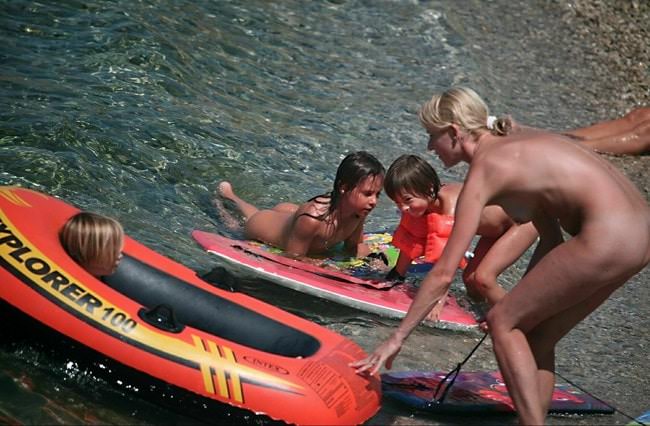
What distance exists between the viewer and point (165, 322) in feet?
→ 15.0

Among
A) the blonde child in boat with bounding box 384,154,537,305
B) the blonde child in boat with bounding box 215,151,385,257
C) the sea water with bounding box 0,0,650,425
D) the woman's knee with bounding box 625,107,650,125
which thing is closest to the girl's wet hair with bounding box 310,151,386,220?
the blonde child in boat with bounding box 215,151,385,257

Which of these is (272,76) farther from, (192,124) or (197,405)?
(197,405)

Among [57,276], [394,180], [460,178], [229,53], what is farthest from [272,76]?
[57,276]

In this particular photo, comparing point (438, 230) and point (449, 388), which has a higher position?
point (438, 230)

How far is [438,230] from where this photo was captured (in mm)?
6379

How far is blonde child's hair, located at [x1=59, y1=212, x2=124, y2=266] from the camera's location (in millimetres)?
4848

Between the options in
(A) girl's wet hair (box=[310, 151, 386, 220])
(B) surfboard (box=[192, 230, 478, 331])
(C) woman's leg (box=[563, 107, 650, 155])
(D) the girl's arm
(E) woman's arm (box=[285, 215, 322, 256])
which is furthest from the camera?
(C) woman's leg (box=[563, 107, 650, 155])

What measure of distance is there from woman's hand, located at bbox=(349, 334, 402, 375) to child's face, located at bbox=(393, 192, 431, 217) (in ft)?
6.03

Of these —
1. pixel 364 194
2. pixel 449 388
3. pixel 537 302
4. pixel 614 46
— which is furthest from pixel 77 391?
pixel 614 46

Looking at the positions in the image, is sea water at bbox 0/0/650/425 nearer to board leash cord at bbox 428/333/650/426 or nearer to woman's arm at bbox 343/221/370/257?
board leash cord at bbox 428/333/650/426

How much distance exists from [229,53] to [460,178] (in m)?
3.00

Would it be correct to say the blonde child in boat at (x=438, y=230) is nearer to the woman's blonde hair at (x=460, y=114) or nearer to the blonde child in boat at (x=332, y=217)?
the blonde child in boat at (x=332, y=217)

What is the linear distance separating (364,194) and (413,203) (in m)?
0.36

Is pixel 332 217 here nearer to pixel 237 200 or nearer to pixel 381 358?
pixel 237 200
